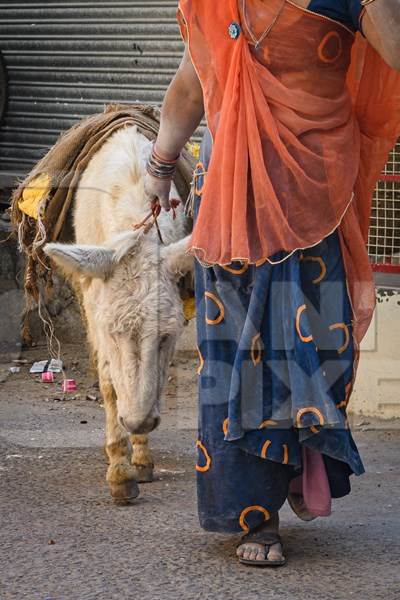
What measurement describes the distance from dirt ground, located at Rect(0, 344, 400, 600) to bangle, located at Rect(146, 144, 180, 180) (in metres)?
1.31

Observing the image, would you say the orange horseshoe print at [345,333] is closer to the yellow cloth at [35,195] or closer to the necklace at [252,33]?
the necklace at [252,33]

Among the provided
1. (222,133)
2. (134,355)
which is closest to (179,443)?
(134,355)

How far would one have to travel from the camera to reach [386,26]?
338 cm

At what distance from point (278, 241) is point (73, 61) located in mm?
4781

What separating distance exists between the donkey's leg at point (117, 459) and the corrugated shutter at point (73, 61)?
3125 millimetres

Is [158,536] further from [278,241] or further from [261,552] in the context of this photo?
[278,241]

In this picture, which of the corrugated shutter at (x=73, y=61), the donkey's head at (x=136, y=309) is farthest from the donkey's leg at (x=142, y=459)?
the corrugated shutter at (x=73, y=61)

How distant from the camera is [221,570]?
3.83m

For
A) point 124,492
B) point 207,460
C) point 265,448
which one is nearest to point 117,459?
point 124,492

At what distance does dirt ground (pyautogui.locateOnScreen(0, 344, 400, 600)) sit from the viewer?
369 centimetres

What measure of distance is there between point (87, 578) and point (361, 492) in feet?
4.95

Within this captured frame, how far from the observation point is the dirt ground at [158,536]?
12.1 ft

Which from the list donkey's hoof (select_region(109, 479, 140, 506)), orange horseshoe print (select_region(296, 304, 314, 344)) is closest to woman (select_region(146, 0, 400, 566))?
orange horseshoe print (select_region(296, 304, 314, 344))

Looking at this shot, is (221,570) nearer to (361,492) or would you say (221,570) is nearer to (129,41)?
(361,492)
